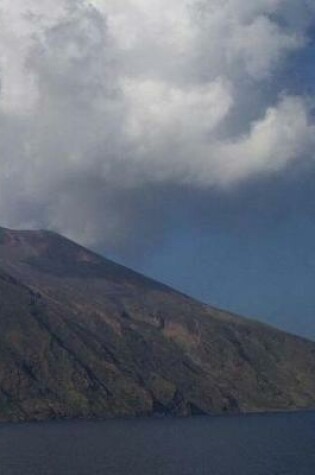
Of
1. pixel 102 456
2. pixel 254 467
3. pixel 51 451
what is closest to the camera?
pixel 254 467

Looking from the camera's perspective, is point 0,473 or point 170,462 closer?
point 0,473

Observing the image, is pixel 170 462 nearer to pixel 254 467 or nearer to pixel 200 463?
pixel 200 463

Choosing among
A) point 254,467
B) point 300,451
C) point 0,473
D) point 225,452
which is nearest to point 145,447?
point 225,452

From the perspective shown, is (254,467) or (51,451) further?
(51,451)

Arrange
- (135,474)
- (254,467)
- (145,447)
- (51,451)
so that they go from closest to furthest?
(135,474) → (254,467) → (51,451) → (145,447)

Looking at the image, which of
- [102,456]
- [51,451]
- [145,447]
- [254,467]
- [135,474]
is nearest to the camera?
[135,474]

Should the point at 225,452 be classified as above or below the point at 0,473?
above

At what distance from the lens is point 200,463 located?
6324 inches

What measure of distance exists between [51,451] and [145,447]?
890 inches

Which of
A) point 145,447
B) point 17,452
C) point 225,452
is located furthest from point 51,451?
point 225,452

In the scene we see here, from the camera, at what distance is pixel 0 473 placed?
468 feet

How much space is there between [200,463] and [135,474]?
22844mm

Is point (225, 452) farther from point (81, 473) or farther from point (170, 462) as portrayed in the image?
point (81, 473)

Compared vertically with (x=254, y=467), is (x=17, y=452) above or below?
below
